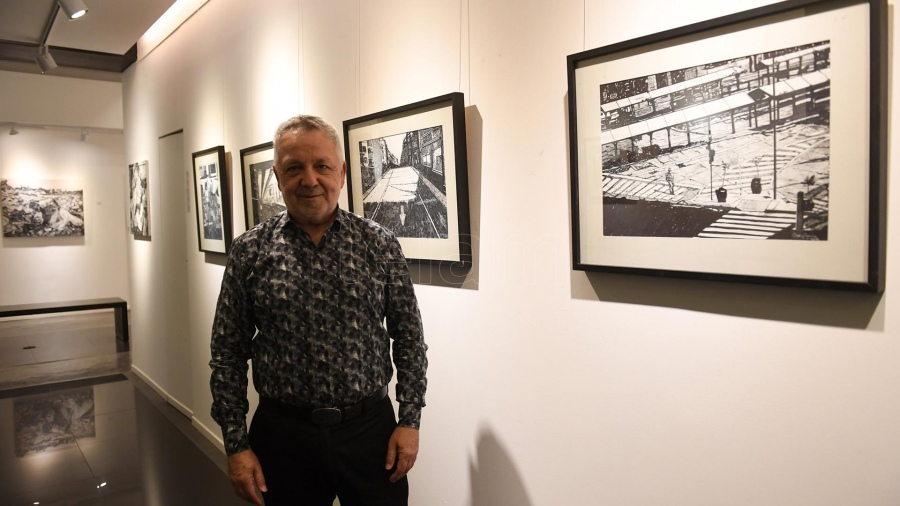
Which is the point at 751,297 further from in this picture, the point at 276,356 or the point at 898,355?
the point at 276,356

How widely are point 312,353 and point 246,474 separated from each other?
1.31ft

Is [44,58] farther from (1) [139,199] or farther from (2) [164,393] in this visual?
(2) [164,393]

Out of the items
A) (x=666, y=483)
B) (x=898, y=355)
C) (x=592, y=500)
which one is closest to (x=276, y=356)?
(x=592, y=500)

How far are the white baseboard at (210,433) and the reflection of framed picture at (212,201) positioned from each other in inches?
53.5

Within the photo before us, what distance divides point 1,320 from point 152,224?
238 inches

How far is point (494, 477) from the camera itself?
2098 millimetres

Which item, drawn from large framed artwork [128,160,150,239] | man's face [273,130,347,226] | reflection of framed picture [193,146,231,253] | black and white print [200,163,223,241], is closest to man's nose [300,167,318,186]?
man's face [273,130,347,226]

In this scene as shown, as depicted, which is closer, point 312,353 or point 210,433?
point 312,353

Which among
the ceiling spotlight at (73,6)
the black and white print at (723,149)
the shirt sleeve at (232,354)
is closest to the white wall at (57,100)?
the ceiling spotlight at (73,6)

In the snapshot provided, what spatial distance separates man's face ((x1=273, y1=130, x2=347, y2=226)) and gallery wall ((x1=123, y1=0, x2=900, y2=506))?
0.55m

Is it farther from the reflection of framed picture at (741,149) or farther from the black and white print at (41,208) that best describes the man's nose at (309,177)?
the black and white print at (41,208)

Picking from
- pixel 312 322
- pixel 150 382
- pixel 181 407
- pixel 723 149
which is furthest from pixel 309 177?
pixel 150 382

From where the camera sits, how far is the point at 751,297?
1360 mm

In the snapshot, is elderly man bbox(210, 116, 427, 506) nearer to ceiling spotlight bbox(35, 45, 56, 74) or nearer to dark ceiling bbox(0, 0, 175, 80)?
dark ceiling bbox(0, 0, 175, 80)
